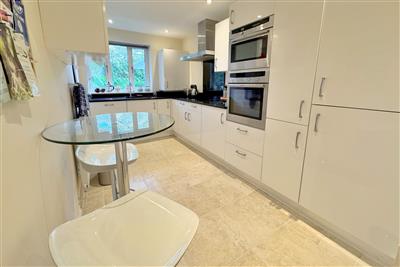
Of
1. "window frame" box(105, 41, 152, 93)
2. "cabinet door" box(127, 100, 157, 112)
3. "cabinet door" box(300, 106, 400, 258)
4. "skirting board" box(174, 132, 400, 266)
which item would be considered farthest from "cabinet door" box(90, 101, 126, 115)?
"cabinet door" box(300, 106, 400, 258)

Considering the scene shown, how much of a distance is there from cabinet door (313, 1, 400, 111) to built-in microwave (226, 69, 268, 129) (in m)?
0.58

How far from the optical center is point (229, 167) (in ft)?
9.07

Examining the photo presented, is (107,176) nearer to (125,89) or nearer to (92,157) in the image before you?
(92,157)

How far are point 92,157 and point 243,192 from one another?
163 cm

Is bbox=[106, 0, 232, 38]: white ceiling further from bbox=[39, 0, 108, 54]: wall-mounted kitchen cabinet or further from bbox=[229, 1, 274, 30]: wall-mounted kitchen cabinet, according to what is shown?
bbox=[39, 0, 108, 54]: wall-mounted kitchen cabinet

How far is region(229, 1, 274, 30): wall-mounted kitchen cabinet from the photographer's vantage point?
6.00 ft

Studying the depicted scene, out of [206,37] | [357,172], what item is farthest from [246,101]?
[206,37]

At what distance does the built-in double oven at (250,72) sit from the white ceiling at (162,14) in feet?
2.64

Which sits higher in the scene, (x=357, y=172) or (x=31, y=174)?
(x=31, y=174)

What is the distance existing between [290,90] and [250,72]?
0.55 meters

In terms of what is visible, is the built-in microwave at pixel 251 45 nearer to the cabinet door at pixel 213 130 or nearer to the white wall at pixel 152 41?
the cabinet door at pixel 213 130

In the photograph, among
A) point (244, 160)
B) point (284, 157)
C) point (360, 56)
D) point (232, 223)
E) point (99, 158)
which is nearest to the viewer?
point (360, 56)

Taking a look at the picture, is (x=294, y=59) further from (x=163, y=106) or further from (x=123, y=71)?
(x=123, y=71)

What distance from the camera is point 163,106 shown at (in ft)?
13.5
